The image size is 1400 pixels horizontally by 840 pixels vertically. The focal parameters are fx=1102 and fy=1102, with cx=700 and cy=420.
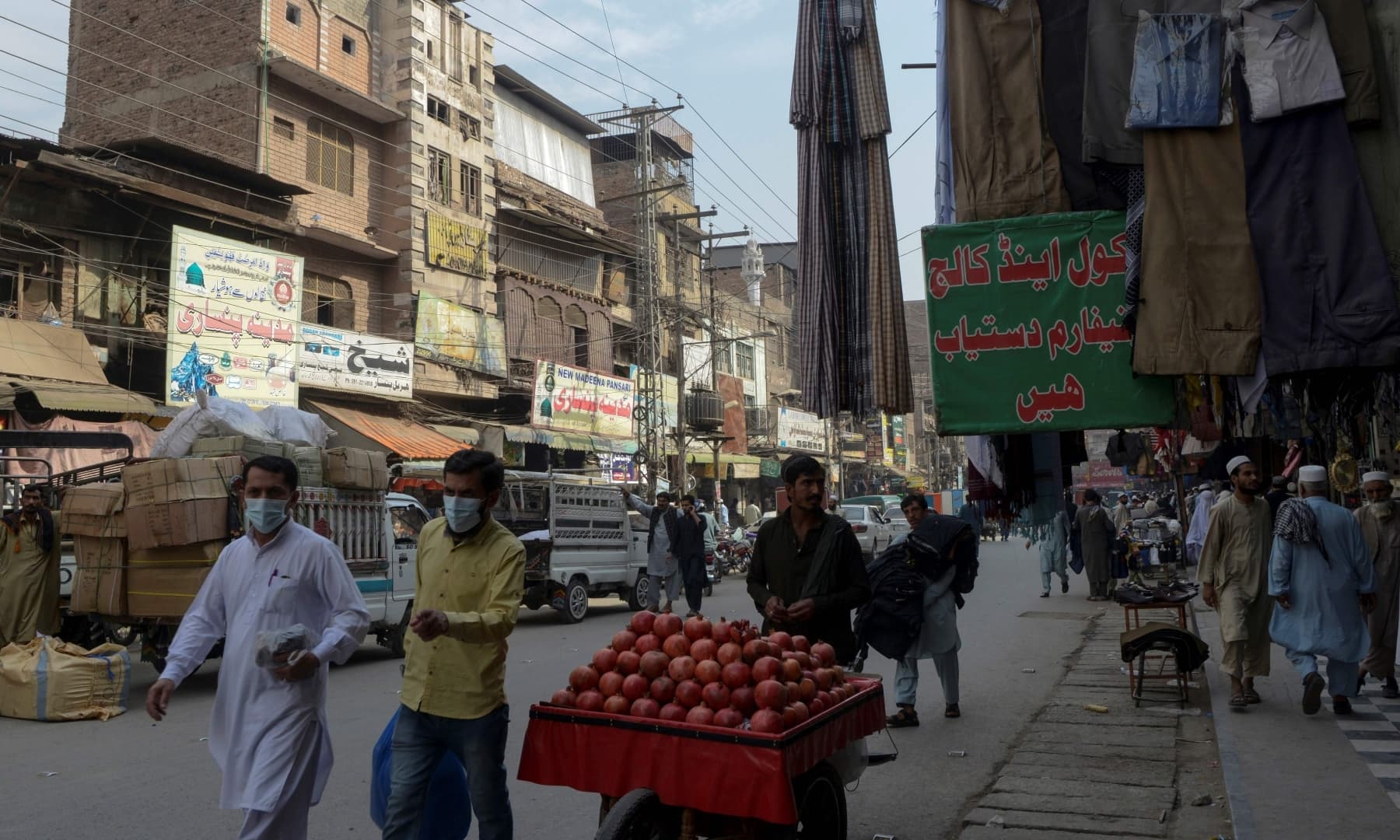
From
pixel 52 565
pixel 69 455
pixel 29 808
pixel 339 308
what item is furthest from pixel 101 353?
pixel 29 808

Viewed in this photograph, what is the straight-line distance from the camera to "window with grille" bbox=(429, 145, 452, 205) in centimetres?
2861

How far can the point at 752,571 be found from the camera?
5477mm

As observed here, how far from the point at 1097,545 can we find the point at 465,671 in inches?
626

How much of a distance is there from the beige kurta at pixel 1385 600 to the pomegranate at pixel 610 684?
6.74 m

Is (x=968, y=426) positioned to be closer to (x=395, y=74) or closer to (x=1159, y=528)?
(x=1159, y=528)

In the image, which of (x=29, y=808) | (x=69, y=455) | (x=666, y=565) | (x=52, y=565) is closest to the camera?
(x=29, y=808)

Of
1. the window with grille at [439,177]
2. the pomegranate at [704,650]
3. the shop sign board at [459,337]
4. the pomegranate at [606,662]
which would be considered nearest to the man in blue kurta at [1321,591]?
the pomegranate at [704,650]

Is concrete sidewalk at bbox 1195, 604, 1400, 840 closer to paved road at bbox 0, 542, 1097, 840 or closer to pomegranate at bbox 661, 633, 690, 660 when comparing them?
paved road at bbox 0, 542, 1097, 840

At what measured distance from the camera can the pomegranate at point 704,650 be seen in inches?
167

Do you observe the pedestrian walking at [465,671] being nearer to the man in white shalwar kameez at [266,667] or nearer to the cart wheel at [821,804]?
the man in white shalwar kameez at [266,667]

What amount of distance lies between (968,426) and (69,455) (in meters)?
17.0

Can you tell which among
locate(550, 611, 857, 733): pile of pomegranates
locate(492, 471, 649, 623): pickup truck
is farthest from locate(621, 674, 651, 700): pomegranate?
locate(492, 471, 649, 623): pickup truck

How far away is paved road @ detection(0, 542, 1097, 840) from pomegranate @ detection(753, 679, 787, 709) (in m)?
1.88

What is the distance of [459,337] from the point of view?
27688 millimetres
